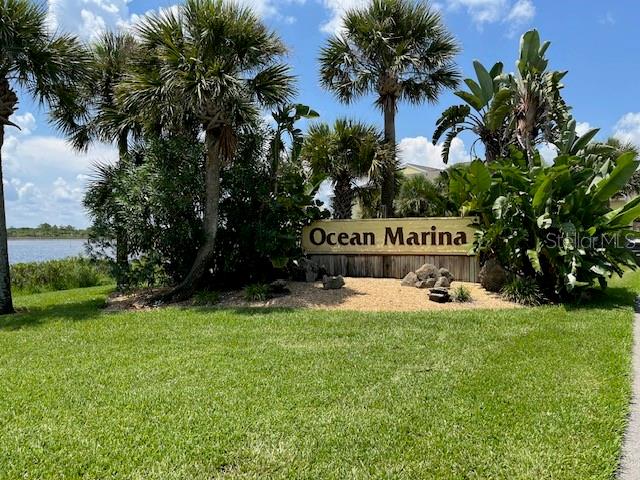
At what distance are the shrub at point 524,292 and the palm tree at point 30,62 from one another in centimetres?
939

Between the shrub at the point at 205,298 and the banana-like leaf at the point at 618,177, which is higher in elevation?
the banana-like leaf at the point at 618,177

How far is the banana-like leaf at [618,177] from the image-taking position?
8141mm

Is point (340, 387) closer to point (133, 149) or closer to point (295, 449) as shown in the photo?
point (295, 449)

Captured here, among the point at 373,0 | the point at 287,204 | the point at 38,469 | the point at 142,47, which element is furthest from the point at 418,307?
the point at 373,0

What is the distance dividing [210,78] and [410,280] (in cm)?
572

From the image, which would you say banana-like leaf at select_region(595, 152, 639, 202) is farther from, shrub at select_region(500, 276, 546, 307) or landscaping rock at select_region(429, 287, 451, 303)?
landscaping rock at select_region(429, 287, 451, 303)

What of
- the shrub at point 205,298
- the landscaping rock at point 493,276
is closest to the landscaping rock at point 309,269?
the shrub at point 205,298

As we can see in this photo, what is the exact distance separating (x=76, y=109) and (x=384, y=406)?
969 cm

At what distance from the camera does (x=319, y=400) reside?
13.3 feet

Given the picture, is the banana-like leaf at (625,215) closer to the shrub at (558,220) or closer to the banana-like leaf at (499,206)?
the shrub at (558,220)

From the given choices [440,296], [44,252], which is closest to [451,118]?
[440,296]

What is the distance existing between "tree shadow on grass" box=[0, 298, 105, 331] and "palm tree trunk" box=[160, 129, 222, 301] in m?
1.47

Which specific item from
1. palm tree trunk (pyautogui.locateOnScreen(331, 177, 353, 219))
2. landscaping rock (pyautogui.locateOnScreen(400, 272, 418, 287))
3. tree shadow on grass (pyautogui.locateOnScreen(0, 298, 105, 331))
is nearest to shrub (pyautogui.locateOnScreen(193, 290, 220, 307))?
tree shadow on grass (pyautogui.locateOnScreen(0, 298, 105, 331))

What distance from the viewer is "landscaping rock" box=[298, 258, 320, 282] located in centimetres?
1109
